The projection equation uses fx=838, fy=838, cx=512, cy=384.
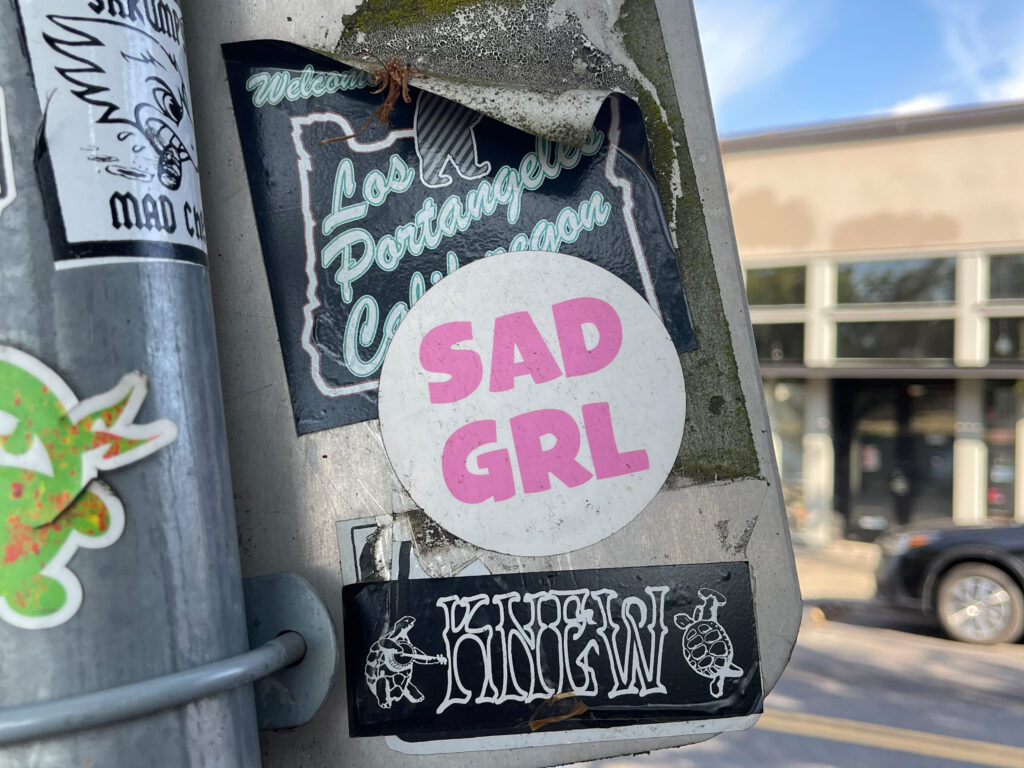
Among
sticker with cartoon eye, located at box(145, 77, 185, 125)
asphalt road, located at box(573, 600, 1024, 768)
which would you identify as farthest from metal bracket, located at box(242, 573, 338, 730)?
asphalt road, located at box(573, 600, 1024, 768)

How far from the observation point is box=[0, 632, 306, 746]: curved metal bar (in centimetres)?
85

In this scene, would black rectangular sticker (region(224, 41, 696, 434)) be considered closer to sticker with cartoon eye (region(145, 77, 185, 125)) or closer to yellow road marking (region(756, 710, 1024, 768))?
sticker with cartoon eye (region(145, 77, 185, 125))

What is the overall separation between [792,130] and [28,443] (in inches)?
551

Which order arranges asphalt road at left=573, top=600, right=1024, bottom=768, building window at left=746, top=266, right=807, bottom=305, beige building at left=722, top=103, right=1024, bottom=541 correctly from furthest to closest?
building window at left=746, top=266, right=807, bottom=305 → beige building at left=722, top=103, right=1024, bottom=541 → asphalt road at left=573, top=600, right=1024, bottom=768

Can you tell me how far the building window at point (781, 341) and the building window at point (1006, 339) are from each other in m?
2.67

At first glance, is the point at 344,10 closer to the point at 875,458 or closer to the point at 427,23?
the point at 427,23

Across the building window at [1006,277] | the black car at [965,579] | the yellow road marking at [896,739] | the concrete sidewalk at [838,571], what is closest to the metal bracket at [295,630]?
the yellow road marking at [896,739]

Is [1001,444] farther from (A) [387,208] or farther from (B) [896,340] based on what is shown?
(A) [387,208]

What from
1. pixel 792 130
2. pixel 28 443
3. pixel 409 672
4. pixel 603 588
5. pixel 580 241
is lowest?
pixel 409 672

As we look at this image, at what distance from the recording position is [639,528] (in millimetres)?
1180

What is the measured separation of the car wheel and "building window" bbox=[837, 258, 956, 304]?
6.06 metres

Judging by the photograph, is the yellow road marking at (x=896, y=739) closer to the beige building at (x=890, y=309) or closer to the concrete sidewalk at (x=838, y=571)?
the concrete sidewalk at (x=838, y=571)

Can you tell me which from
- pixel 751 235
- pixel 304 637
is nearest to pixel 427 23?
pixel 304 637

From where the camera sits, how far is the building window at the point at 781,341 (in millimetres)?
13602
